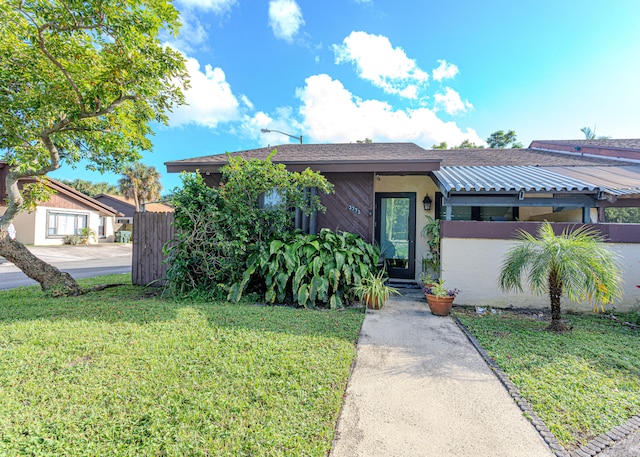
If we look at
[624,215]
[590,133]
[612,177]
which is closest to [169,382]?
[612,177]

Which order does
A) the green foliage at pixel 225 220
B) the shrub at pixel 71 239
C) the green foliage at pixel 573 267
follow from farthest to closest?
the shrub at pixel 71 239 → the green foliage at pixel 225 220 → the green foliage at pixel 573 267

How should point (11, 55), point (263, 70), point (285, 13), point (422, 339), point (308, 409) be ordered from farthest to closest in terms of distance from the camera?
1. point (263, 70)
2. point (285, 13)
3. point (11, 55)
4. point (422, 339)
5. point (308, 409)

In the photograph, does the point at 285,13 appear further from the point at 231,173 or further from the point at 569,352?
the point at 569,352

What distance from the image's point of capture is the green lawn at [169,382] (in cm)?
182

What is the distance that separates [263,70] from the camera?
10.9 meters

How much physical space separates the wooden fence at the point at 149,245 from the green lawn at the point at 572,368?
6.52 metres

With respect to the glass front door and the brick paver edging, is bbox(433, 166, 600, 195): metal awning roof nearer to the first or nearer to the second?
the glass front door

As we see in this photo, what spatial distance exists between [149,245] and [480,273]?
725 centimetres

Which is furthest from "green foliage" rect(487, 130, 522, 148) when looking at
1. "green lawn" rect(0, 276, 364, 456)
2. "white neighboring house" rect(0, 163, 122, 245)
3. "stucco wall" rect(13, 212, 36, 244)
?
"stucco wall" rect(13, 212, 36, 244)

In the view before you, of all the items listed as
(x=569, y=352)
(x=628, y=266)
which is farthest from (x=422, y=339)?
(x=628, y=266)

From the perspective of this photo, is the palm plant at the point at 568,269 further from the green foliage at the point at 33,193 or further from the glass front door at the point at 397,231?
the green foliage at the point at 33,193

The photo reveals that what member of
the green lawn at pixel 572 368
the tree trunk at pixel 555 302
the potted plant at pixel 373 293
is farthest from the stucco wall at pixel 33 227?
the tree trunk at pixel 555 302

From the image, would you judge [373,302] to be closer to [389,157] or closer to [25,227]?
[389,157]

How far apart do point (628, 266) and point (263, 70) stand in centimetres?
1180
